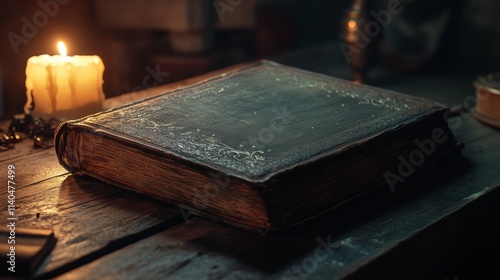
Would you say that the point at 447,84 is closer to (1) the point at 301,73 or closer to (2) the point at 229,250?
(1) the point at 301,73

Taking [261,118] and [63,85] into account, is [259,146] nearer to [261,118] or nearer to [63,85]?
[261,118]

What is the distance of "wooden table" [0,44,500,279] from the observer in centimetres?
87

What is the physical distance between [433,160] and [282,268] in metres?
0.47

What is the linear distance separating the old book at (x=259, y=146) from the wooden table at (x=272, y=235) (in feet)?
0.08

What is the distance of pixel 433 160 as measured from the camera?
3.97ft

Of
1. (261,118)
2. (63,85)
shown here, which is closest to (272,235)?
(261,118)

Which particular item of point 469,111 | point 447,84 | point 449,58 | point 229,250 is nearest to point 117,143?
point 229,250

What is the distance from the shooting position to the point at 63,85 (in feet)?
4.52

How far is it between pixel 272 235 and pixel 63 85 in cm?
64

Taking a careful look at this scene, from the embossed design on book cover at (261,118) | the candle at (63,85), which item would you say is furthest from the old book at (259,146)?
the candle at (63,85)

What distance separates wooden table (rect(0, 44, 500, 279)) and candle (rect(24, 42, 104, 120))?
14cm

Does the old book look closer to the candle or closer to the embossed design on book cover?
the embossed design on book cover

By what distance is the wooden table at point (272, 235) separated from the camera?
87 cm

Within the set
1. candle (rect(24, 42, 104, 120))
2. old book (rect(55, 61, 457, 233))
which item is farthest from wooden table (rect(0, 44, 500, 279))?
candle (rect(24, 42, 104, 120))
